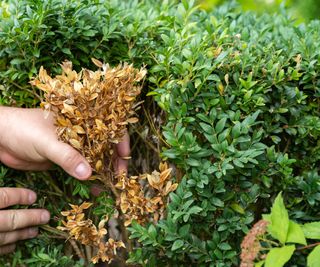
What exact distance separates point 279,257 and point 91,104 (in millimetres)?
965

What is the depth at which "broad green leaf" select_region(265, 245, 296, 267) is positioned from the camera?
68.6 inches

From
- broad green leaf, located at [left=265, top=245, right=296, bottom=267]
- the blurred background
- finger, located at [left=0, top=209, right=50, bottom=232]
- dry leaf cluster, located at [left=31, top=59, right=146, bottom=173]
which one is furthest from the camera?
the blurred background

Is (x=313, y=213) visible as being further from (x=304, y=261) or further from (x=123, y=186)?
(x=123, y=186)

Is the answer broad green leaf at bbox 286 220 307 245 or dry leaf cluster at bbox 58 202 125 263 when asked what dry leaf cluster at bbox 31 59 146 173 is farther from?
broad green leaf at bbox 286 220 307 245

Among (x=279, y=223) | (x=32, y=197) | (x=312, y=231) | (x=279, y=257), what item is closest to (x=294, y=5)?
(x=32, y=197)

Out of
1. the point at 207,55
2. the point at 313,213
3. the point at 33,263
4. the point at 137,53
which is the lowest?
the point at 313,213

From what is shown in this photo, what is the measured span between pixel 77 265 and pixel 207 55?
1.20m

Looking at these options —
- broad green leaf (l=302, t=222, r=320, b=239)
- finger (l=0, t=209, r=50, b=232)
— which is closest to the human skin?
finger (l=0, t=209, r=50, b=232)

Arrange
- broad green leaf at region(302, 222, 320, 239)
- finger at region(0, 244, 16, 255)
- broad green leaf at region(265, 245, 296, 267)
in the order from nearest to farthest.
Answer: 1. broad green leaf at region(265, 245, 296, 267)
2. broad green leaf at region(302, 222, 320, 239)
3. finger at region(0, 244, 16, 255)

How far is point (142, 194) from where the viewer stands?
2.36 metres

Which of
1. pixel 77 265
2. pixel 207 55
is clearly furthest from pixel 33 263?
pixel 207 55

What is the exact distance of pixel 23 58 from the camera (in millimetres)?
2566

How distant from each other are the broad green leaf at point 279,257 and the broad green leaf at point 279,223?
2.4 inches

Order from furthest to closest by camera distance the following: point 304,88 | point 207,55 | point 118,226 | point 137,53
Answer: point 118,226 → point 137,53 → point 304,88 → point 207,55
